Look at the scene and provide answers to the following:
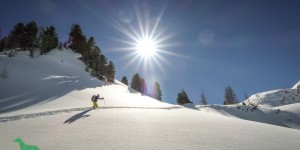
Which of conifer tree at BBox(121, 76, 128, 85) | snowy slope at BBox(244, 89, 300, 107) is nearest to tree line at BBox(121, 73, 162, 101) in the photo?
conifer tree at BBox(121, 76, 128, 85)

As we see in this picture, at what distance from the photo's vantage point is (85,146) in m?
6.97

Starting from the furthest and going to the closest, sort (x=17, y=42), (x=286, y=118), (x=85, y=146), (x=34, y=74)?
(x=17, y=42) → (x=286, y=118) → (x=34, y=74) → (x=85, y=146)

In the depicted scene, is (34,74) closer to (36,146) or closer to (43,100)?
(43,100)

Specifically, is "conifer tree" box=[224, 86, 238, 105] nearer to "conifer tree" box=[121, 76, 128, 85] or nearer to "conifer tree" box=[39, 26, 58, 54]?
"conifer tree" box=[121, 76, 128, 85]

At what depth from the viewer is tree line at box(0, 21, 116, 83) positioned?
164ft

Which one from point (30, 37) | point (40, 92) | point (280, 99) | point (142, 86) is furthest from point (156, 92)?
point (40, 92)

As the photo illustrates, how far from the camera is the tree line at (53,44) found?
49928 millimetres

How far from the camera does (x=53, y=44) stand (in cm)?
5747

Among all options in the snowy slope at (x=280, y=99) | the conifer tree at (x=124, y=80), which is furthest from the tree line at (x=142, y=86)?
the snowy slope at (x=280, y=99)

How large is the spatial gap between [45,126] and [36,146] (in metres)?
3.58

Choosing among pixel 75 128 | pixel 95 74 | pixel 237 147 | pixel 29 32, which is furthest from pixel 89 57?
pixel 237 147

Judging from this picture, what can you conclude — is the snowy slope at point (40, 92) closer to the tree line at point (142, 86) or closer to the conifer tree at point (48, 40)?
the conifer tree at point (48, 40)

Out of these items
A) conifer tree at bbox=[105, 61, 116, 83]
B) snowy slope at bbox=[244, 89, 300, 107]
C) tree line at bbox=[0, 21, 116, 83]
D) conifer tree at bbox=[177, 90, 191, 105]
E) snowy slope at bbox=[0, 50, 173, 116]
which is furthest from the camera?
conifer tree at bbox=[177, 90, 191, 105]

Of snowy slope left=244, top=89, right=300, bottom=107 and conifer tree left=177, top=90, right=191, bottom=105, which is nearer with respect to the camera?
snowy slope left=244, top=89, right=300, bottom=107
